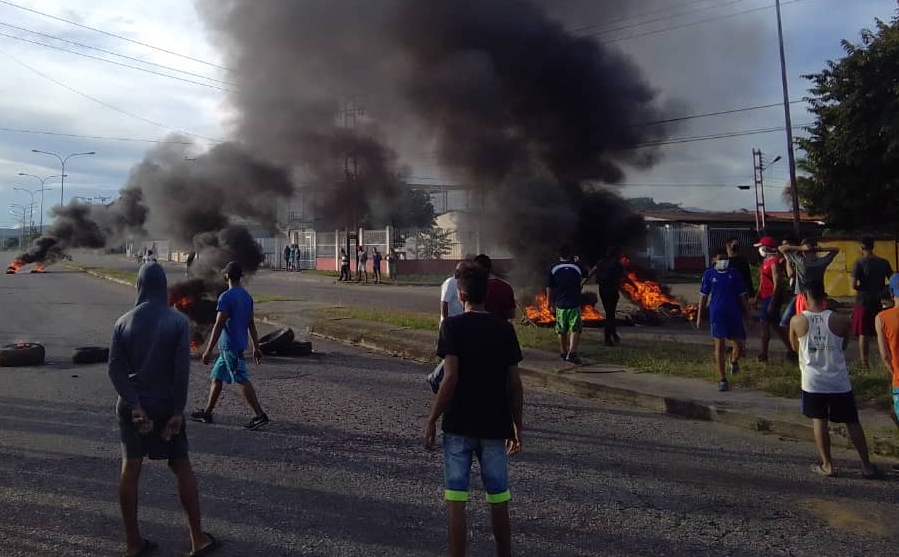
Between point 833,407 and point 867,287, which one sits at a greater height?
point 867,287

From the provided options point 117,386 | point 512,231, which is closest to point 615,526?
point 117,386

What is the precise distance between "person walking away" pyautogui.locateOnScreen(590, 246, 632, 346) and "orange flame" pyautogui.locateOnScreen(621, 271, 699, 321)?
10.7 ft

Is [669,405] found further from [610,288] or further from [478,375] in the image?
[478,375]

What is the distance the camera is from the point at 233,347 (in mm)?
6188

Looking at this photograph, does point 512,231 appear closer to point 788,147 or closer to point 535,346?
point 535,346

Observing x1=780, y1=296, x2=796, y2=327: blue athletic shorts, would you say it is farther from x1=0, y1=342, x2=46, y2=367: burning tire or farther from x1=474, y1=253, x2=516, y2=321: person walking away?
x1=0, y1=342, x2=46, y2=367: burning tire

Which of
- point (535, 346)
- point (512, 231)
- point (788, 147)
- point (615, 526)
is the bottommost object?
point (615, 526)

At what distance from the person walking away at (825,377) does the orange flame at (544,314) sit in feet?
24.2

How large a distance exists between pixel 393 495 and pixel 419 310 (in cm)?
1221

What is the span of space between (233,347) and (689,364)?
541 cm

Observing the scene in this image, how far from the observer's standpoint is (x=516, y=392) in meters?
3.35

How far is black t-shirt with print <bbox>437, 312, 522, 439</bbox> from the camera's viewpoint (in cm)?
324

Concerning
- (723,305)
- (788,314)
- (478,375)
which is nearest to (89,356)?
(723,305)

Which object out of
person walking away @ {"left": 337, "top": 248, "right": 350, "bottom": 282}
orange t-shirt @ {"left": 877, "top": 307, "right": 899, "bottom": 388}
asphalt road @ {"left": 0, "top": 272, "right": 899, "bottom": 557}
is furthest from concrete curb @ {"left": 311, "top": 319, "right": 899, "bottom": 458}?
person walking away @ {"left": 337, "top": 248, "right": 350, "bottom": 282}
